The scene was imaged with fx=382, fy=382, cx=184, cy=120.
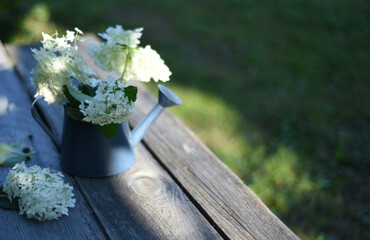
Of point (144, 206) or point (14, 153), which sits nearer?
point (144, 206)

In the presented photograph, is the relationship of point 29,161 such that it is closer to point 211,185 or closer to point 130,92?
point 130,92

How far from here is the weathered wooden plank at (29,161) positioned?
900mm

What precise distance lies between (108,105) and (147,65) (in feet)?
0.73

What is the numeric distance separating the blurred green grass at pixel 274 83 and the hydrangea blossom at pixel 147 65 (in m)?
1.17

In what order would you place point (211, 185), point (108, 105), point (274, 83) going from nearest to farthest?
point (108, 105)
point (211, 185)
point (274, 83)

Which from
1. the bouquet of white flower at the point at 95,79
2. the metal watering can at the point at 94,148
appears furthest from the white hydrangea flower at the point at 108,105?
the metal watering can at the point at 94,148

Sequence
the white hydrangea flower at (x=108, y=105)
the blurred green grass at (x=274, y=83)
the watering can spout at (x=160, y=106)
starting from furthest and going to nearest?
the blurred green grass at (x=274, y=83) < the watering can spout at (x=160, y=106) < the white hydrangea flower at (x=108, y=105)

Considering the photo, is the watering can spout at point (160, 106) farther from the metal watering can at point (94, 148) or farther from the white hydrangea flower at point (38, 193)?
the white hydrangea flower at point (38, 193)

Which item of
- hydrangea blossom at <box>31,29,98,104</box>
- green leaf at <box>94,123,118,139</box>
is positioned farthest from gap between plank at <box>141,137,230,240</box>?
hydrangea blossom at <box>31,29,98,104</box>

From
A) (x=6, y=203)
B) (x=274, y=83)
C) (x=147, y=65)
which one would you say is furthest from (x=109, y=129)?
(x=274, y=83)

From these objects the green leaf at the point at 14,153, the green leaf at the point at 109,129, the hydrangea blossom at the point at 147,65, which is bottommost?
the green leaf at the point at 14,153

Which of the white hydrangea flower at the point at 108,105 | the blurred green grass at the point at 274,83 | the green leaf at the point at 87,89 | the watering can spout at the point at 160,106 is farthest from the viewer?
the blurred green grass at the point at 274,83

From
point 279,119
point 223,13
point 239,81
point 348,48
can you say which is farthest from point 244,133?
point 223,13

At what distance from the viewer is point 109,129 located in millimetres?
988
